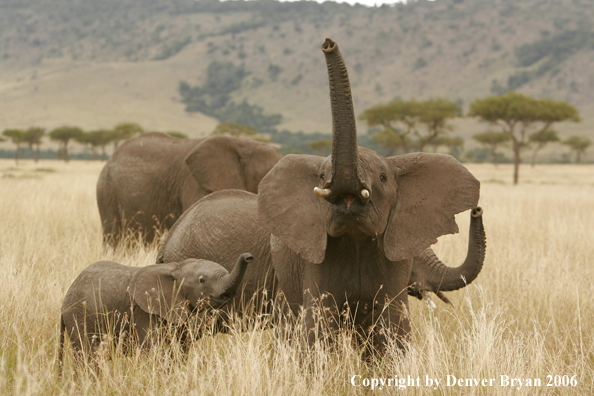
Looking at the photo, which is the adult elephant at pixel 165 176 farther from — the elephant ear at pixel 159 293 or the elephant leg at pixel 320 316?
the elephant leg at pixel 320 316

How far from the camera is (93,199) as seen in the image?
15.0m

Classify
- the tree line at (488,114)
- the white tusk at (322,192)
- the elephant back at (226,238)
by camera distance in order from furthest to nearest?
1. the tree line at (488,114)
2. the elephant back at (226,238)
3. the white tusk at (322,192)

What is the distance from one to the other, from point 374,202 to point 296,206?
564mm

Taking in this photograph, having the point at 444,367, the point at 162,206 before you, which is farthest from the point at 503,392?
the point at 162,206

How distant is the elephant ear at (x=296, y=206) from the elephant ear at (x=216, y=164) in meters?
4.35

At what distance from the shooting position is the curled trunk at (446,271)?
426cm

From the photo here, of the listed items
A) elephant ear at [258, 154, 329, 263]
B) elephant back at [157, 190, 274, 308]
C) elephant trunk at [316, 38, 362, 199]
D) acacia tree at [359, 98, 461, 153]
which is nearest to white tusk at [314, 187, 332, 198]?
elephant trunk at [316, 38, 362, 199]

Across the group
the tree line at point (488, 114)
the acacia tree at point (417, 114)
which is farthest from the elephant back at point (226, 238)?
the acacia tree at point (417, 114)

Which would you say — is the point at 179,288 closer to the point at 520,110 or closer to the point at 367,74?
the point at 520,110

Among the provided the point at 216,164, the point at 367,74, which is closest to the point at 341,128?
the point at 216,164

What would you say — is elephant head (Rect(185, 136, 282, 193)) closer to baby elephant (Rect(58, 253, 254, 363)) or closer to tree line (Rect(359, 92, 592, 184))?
baby elephant (Rect(58, 253, 254, 363))

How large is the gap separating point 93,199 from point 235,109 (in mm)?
150673

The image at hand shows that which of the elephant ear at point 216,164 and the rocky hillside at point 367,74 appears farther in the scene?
the rocky hillside at point 367,74

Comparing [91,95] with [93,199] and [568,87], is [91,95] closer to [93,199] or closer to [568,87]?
[568,87]
